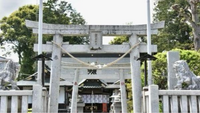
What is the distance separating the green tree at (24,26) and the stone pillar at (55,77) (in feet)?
61.2

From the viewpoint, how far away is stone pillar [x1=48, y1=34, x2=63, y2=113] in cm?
1110

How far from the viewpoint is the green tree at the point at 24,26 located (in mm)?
31234

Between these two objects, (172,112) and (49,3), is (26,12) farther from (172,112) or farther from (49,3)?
(172,112)

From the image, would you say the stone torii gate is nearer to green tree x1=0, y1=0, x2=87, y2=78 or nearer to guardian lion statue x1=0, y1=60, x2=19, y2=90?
guardian lion statue x1=0, y1=60, x2=19, y2=90

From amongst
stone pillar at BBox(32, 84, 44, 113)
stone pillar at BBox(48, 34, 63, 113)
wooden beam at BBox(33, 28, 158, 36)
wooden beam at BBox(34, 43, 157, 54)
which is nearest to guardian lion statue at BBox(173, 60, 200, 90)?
wooden beam at BBox(34, 43, 157, 54)

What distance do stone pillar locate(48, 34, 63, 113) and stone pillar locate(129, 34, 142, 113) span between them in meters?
3.00

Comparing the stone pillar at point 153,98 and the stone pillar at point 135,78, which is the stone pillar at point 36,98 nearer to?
the stone pillar at point 153,98

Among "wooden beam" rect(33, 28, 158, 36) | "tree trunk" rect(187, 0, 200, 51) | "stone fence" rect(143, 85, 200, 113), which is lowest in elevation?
"stone fence" rect(143, 85, 200, 113)

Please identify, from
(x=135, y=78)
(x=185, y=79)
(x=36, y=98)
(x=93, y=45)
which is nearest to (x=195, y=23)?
(x=135, y=78)

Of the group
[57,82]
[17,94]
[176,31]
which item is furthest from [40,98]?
[176,31]

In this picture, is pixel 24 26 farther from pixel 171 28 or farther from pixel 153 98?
pixel 153 98

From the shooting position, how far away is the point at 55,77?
11508 mm

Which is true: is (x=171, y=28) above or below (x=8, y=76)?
above

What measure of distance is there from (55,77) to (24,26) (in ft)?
69.8
